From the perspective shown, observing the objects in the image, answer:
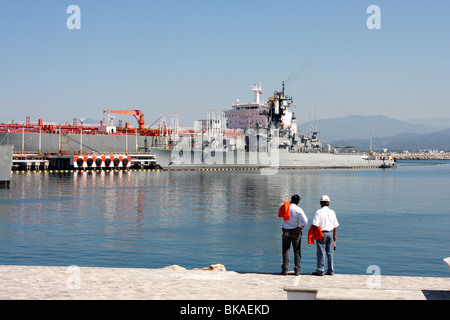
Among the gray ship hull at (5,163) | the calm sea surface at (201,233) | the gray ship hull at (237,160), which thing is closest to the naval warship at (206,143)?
the gray ship hull at (237,160)

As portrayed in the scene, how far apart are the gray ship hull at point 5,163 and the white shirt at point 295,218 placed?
132ft

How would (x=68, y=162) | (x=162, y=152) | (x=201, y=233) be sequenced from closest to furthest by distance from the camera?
(x=201, y=233), (x=68, y=162), (x=162, y=152)

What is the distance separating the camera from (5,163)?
4622 cm

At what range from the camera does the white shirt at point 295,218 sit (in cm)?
1124

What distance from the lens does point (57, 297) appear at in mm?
8617

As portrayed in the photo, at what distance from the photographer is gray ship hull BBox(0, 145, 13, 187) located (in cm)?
4538

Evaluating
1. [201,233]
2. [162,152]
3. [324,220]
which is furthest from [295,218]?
[162,152]

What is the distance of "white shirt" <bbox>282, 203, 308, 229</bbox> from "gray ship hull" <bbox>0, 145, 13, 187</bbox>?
132 ft

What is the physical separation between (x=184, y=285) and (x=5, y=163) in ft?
137

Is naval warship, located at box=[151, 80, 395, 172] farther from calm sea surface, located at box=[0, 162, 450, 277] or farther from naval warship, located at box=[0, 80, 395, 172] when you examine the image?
calm sea surface, located at box=[0, 162, 450, 277]

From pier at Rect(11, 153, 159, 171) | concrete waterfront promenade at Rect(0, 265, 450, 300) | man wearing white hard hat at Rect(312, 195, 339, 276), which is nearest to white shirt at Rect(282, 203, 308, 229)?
man wearing white hard hat at Rect(312, 195, 339, 276)

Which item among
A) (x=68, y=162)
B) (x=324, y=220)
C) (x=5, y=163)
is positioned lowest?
(x=68, y=162)

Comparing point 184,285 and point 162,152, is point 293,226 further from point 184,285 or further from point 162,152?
point 162,152

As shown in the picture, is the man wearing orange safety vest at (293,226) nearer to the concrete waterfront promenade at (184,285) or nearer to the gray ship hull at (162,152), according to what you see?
the concrete waterfront promenade at (184,285)
